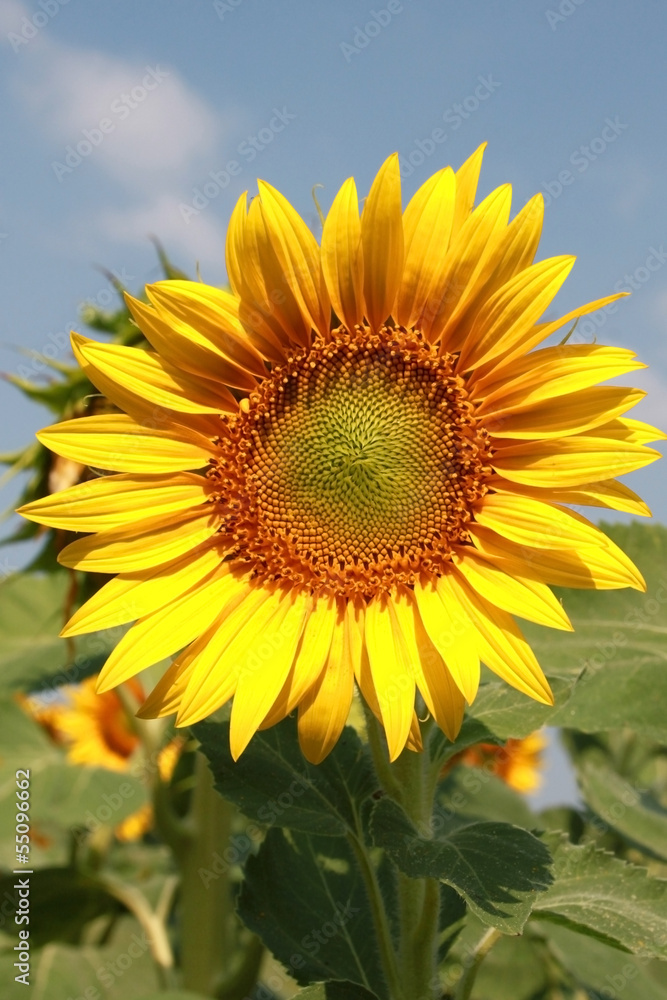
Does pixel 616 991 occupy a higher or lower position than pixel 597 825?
lower

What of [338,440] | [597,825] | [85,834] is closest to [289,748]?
[338,440]

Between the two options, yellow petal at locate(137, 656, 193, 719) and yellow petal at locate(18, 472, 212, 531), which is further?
yellow petal at locate(18, 472, 212, 531)

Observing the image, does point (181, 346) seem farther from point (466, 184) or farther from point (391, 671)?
point (391, 671)

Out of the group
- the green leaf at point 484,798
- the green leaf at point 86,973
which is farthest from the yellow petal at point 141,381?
the green leaf at point 484,798

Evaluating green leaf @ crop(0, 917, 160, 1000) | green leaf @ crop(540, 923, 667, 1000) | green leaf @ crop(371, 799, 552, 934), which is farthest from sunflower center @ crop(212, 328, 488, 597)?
green leaf @ crop(0, 917, 160, 1000)

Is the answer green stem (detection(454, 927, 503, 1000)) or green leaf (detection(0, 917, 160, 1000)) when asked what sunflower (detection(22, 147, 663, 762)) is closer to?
green stem (detection(454, 927, 503, 1000))

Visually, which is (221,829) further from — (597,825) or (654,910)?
(654,910)
